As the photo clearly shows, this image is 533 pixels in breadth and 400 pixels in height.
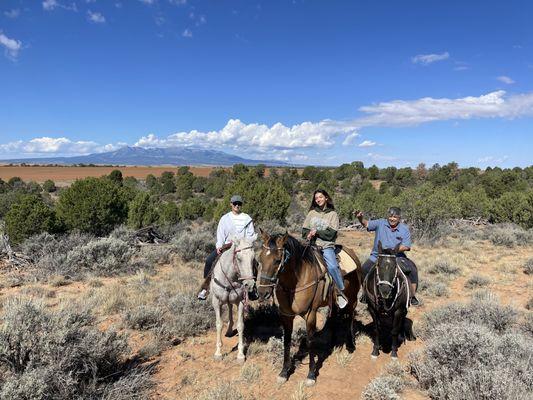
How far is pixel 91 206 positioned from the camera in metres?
16.2

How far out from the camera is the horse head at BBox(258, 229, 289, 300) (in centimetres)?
440

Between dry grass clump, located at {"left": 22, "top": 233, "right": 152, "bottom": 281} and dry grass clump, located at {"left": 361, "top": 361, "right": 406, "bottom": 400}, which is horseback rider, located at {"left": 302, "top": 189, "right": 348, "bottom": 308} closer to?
dry grass clump, located at {"left": 361, "top": 361, "right": 406, "bottom": 400}

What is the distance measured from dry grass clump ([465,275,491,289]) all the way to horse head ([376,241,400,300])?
6909mm

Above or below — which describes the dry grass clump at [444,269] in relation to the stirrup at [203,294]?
below

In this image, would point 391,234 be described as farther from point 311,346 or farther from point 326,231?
point 311,346

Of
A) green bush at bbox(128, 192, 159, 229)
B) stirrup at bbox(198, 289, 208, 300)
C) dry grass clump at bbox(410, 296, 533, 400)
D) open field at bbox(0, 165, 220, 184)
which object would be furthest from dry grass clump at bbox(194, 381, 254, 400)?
open field at bbox(0, 165, 220, 184)

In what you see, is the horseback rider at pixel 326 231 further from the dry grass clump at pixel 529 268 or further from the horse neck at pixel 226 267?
the dry grass clump at pixel 529 268

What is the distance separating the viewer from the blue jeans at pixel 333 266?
231 inches

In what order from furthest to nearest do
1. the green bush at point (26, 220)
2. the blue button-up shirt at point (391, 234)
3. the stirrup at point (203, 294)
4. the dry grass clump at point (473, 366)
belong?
the green bush at point (26, 220), the stirrup at point (203, 294), the blue button-up shirt at point (391, 234), the dry grass clump at point (473, 366)

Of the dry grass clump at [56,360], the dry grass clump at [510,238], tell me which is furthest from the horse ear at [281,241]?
the dry grass clump at [510,238]

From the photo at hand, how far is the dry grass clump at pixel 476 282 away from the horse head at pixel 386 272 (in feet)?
22.7

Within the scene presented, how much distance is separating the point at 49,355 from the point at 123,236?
1165 cm

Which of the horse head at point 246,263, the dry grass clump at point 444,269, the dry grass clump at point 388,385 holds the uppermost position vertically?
the horse head at point 246,263

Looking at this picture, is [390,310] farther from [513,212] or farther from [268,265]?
[513,212]
